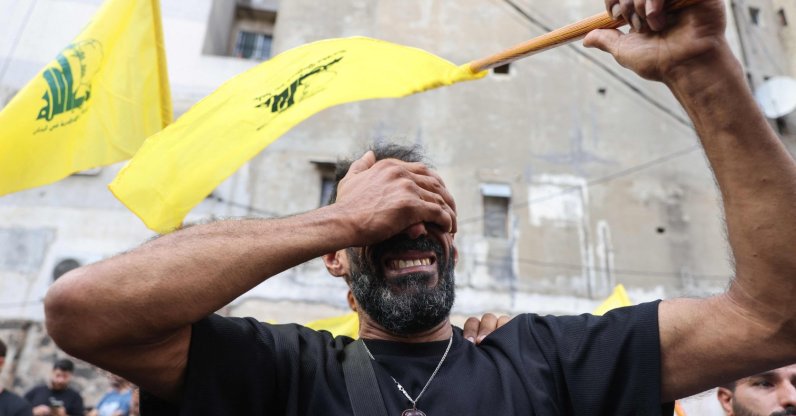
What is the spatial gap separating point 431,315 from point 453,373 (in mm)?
202

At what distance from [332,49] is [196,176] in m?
0.91

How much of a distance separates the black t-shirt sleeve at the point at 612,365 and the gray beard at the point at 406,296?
1.24 ft

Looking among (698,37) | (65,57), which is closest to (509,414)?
(698,37)

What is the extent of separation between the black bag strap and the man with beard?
0.04 ft

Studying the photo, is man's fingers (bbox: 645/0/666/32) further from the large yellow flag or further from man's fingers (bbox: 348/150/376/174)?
the large yellow flag

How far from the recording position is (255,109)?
2762 millimetres

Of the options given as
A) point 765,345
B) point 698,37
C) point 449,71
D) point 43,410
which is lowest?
point 43,410

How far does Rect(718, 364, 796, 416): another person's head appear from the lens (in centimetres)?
275

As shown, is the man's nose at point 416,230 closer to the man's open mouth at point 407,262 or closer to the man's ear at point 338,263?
the man's open mouth at point 407,262

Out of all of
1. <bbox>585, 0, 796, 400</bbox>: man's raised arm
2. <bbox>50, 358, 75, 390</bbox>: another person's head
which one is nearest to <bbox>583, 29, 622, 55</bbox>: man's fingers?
<bbox>585, 0, 796, 400</bbox>: man's raised arm

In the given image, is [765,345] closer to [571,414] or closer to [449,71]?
[571,414]

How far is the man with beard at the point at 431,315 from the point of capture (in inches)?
57.5

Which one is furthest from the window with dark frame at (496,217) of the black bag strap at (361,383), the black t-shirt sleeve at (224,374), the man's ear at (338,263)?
the black t-shirt sleeve at (224,374)

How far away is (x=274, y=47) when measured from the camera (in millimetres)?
15375
